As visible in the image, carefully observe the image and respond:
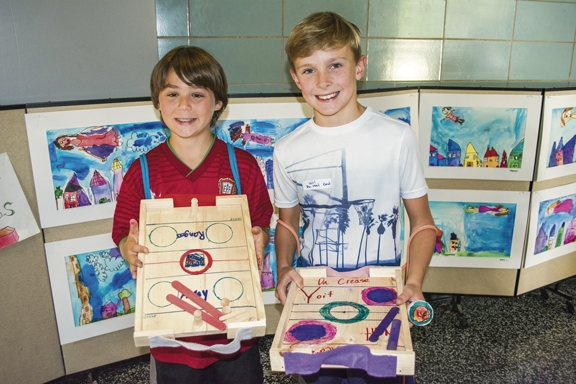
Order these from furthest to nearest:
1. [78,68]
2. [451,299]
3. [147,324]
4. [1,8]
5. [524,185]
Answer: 1. [451,299]
2. [524,185]
3. [78,68]
4. [1,8]
5. [147,324]

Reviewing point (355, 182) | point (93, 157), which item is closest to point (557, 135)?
point (355, 182)

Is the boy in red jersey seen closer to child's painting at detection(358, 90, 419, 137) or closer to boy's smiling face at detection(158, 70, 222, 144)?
boy's smiling face at detection(158, 70, 222, 144)

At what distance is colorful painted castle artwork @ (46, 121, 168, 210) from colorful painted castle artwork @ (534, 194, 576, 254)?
2230 millimetres

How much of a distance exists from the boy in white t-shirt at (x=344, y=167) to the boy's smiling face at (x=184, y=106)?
0.29 m

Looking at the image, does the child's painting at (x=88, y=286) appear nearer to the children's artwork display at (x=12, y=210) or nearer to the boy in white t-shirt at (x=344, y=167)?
the children's artwork display at (x=12, y=210)

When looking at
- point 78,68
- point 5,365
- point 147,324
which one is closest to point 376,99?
point 78,68

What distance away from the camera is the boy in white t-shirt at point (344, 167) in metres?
1.57

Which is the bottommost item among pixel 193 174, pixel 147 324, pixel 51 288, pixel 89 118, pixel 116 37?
pixel 51 288

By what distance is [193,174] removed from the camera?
1646 mm

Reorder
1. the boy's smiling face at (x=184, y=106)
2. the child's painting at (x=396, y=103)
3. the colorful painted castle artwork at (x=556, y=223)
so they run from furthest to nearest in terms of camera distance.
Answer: the colorful painted castle artwork at (x=556, y=223)
the child's painting at (x=396, y=103)
the boy's smiling face at (x=184, y=106)

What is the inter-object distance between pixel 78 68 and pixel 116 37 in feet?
0.76

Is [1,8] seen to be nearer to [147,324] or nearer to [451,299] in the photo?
[147,324]

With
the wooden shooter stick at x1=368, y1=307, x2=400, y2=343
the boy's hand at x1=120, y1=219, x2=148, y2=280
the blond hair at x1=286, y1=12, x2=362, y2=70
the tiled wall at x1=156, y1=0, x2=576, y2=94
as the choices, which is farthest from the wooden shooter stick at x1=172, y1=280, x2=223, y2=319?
the tiled wall at x1=156, y1=0, x2=576, y2=94

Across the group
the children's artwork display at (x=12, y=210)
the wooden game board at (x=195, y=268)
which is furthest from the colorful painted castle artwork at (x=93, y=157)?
the wooden game board at (x=195, y=268)
